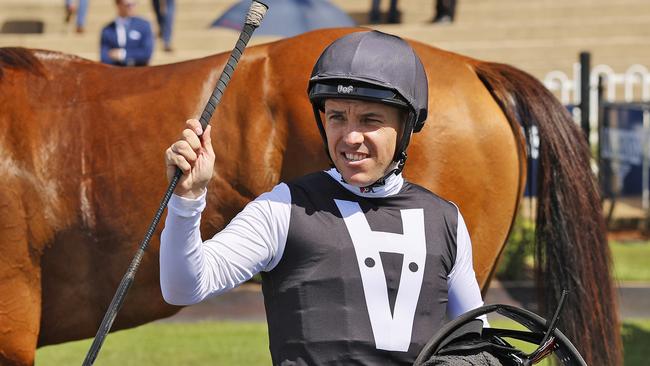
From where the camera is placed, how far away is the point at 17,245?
13.4 ft

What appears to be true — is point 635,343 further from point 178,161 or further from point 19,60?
point 178,161

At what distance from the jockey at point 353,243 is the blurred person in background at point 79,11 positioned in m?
15.2

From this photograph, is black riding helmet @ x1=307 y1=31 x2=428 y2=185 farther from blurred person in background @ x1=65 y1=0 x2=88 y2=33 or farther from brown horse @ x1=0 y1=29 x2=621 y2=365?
blurred person in background @ x1=65 y1=0 x2=88 y2=33

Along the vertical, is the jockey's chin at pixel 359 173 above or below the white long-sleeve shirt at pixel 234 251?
above

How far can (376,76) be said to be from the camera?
2.70 metres

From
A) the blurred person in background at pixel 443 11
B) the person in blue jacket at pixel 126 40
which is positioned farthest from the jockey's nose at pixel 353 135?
the blurred person in background at pixel 443 11

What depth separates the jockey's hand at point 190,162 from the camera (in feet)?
7.85

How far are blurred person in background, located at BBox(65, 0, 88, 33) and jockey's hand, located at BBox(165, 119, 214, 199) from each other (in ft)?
50.8

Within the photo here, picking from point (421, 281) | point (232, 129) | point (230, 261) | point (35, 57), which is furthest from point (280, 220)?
point (35, 57)

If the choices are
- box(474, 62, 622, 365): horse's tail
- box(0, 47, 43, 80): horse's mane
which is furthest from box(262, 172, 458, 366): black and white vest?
box(0, 47, 43, 80): horse's mane

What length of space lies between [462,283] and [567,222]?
1769 mm

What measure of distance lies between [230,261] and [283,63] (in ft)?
6.17

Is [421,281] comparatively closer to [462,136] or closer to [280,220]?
[280,220]

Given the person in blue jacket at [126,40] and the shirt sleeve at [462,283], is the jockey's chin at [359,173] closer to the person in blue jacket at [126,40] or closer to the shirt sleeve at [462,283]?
the shirt sleeve at [462,283]
